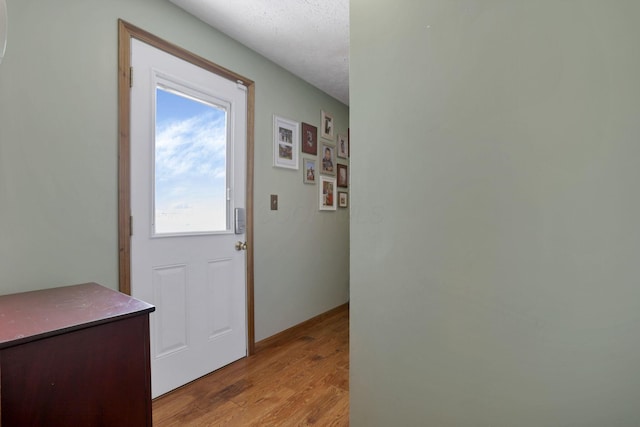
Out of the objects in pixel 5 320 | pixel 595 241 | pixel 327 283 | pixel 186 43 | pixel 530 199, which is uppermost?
pixel 186 43

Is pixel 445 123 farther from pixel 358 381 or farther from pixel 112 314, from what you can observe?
pixel 112 314

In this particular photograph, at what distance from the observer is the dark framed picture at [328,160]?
120 inches

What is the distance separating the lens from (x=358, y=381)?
3.70ft

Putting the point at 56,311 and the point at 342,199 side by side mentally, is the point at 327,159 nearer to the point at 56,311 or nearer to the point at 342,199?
the point at 342,199

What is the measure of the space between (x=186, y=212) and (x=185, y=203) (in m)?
0.06

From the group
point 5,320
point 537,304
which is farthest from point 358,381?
point 5,320

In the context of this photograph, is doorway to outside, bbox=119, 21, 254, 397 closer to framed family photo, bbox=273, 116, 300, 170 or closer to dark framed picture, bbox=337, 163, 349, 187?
framed family photo, bbox=273, 116, 300, 170

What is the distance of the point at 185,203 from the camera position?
191 cm

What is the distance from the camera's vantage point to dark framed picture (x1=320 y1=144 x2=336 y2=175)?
3.05 m

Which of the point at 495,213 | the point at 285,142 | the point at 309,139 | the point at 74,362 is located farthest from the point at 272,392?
the point at 309,139

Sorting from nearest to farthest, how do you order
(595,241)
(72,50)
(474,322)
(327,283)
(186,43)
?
(595,241)
(474,322)
(72,50)
(186,43)
(327,283)

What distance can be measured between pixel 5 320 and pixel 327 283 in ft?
8.20

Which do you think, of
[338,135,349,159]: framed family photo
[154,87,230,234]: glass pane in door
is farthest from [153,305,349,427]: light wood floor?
[338,135,349,159]: framed family photo

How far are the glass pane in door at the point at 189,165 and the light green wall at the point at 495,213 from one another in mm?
1247
